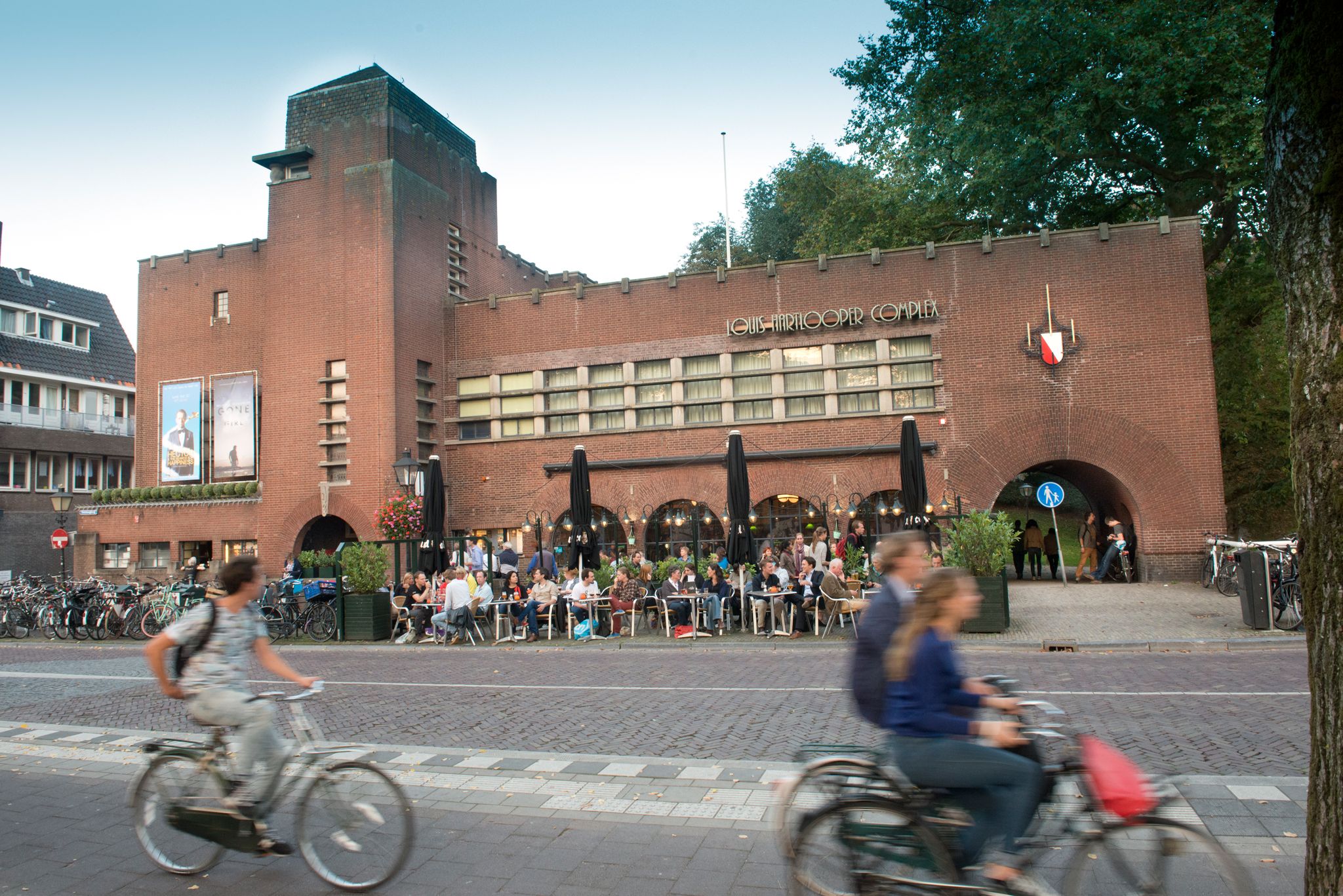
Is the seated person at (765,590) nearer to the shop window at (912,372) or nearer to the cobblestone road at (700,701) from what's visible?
the cobblestone road at (700,701)

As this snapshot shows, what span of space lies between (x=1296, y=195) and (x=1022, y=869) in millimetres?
2830

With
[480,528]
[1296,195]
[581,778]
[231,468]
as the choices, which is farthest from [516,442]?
[1296,195]

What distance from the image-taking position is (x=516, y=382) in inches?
1107

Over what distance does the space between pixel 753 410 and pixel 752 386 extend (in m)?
0.69

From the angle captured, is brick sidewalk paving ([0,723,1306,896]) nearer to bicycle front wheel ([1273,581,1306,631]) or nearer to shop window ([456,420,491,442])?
bicycle front wheel ([1273,581,1306,631])

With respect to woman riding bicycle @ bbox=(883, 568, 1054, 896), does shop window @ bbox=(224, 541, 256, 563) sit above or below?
above

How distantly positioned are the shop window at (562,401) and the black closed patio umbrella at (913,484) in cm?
1158

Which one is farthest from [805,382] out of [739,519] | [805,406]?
[739,519]

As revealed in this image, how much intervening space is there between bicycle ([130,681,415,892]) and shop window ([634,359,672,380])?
21799 mm

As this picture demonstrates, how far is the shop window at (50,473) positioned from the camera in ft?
132

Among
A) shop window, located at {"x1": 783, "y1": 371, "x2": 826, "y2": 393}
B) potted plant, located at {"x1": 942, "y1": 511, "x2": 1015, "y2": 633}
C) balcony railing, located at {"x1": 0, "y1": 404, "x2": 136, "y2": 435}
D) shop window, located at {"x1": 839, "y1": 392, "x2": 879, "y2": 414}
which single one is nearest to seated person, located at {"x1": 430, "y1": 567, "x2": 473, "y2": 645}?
potted plant, located at {"x1": 942, "y1": 511, "x2": 1015, "y2": 633}

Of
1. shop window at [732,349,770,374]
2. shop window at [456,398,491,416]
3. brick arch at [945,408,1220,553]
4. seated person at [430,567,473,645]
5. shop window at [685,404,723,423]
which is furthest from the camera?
shop window at [456,398,491,416]

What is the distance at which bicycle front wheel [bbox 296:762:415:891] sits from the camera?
15.4 feet

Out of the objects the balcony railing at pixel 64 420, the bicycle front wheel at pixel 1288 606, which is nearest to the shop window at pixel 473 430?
the bicycle front wheel at pixel 1288 606
